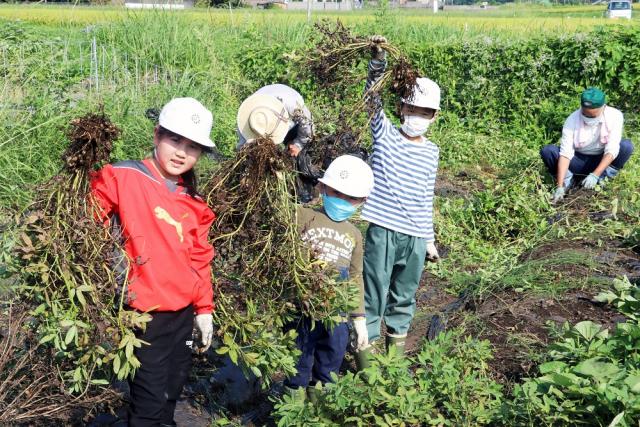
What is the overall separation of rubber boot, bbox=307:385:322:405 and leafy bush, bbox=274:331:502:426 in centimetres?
11

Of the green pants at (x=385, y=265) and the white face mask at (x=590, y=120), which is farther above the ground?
the white face mask at (x=590, y=120)

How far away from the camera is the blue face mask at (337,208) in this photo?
13.4ft

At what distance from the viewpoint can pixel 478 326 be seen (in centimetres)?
520

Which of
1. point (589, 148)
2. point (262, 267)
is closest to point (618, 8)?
point (589, 148)

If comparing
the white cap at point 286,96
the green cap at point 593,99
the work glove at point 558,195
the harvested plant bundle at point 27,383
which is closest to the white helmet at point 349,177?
the white cap at point 286,96

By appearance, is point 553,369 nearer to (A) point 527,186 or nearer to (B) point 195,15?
(A) point 527,186

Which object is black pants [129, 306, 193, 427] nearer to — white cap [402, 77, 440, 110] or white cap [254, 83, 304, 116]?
white cap [402, 77, 440, 110]

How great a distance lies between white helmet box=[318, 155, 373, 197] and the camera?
403 cm

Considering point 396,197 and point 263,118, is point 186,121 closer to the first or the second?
point 263,118

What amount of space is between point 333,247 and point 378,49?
1.17m

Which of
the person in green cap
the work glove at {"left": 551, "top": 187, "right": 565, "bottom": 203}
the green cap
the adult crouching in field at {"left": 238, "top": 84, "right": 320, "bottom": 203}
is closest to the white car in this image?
the person in green cap

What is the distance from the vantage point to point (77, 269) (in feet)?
10.6

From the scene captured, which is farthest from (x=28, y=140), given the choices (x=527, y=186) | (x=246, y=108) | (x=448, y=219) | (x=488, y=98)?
(x=488, y=98)

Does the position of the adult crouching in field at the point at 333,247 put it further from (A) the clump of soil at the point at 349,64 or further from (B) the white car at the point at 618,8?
(B) the white car at the point at 618,8
